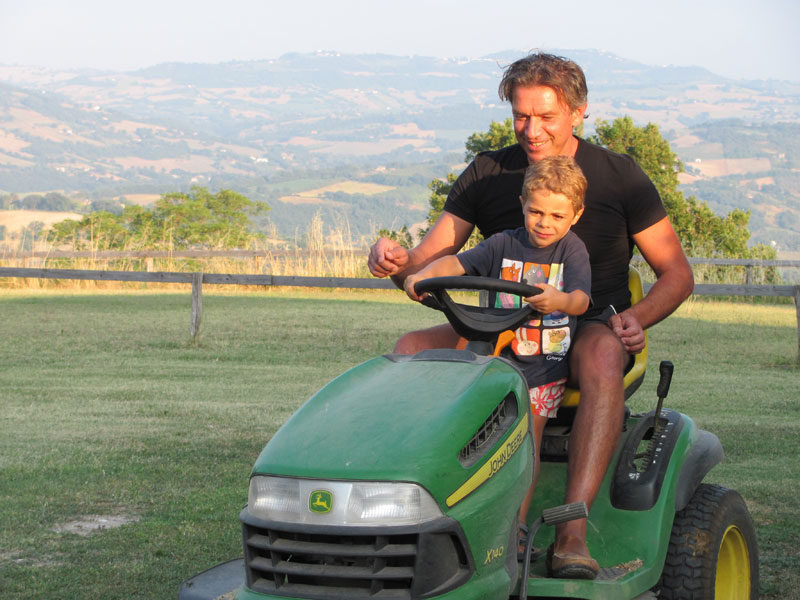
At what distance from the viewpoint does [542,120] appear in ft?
12.1

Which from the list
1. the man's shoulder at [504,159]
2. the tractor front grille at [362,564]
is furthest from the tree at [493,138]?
the tractor front grille at [362,564]

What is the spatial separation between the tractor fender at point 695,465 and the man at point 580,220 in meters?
0.39

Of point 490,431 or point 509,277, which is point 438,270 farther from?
point 490,431

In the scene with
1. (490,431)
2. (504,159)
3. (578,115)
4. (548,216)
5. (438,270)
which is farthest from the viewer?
(504,159)

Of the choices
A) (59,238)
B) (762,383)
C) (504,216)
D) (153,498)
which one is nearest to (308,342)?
(762,383)

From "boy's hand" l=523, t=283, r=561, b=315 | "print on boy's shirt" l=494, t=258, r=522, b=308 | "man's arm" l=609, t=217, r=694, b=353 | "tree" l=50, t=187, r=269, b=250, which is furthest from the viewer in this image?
"tree" l=50, t=187, r=269, b=250

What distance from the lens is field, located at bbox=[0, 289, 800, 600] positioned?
4.52 m

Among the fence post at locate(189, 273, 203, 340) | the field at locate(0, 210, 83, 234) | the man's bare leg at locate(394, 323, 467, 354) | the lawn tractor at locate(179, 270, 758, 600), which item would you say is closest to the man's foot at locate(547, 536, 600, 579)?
the lawn tractor at locate(179, 270, 758, 600)

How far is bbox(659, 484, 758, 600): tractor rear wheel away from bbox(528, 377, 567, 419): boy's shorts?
0.55 meters

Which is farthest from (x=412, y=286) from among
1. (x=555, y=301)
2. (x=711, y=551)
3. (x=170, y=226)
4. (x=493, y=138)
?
(x=170, y=226)

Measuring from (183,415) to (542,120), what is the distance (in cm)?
514

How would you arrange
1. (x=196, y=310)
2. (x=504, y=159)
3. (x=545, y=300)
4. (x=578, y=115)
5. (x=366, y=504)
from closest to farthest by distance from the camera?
(x=366, y=504)
(x=545, y=300)
(x=578, y=115)
(x=504, y=159)
(x=196, y=310)

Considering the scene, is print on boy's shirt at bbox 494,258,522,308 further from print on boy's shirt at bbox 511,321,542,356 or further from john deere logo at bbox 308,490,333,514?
john deere logo at bbox 308,490,333,514

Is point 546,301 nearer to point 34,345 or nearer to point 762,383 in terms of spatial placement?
point 762,383
